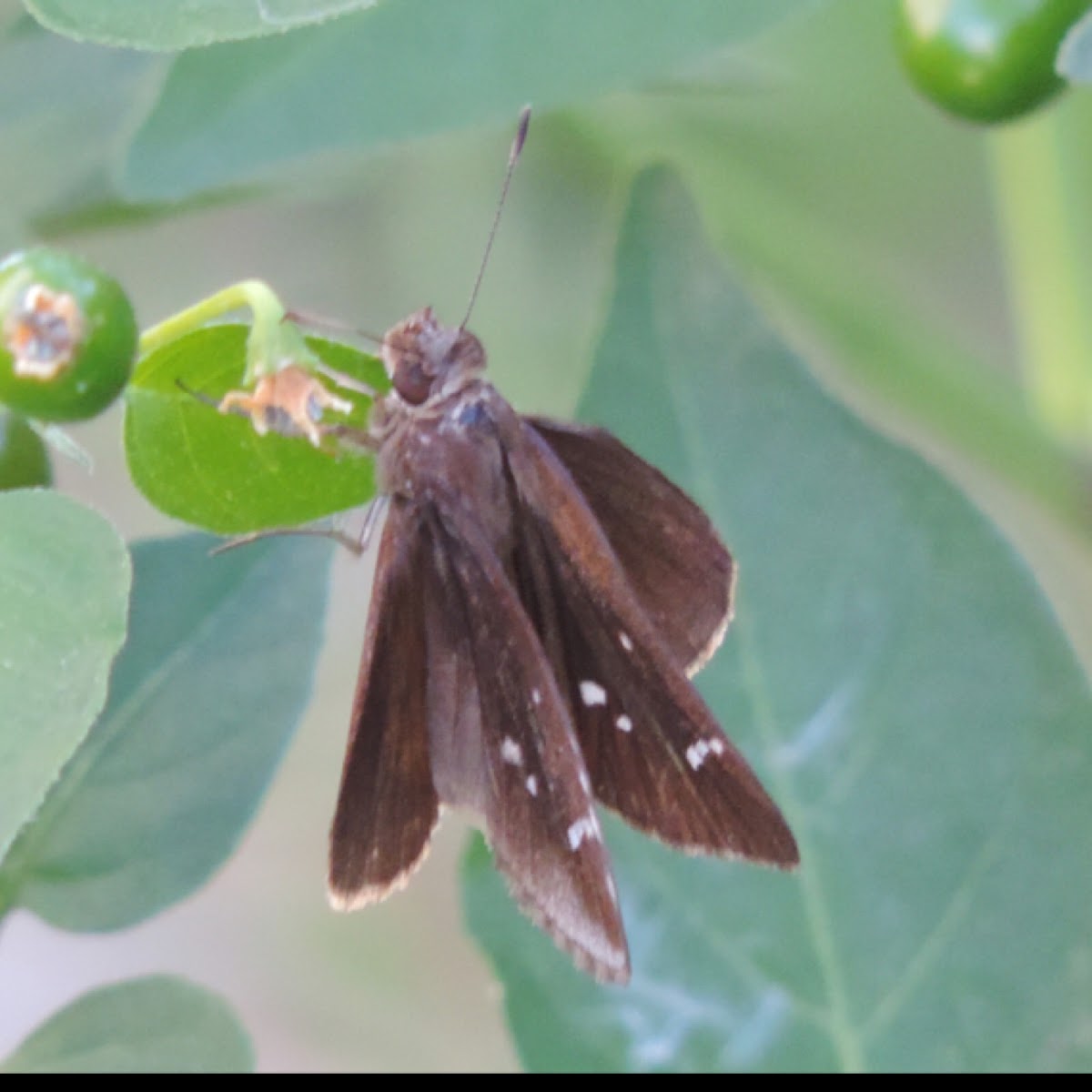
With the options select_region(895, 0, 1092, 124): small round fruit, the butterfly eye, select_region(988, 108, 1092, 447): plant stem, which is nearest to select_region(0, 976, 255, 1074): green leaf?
the butterfly eye

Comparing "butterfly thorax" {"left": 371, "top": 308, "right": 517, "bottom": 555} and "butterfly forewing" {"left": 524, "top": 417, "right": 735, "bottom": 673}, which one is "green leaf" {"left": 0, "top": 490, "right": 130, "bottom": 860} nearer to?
"butterfly thorax" {"left": 371, "top": 308, "right": 517, "bottom": 555}

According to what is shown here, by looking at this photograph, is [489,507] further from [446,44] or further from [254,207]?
[254,207]

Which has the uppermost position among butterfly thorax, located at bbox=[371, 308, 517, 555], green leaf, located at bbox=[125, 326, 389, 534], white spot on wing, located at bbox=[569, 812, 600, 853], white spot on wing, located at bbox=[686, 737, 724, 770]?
green leaf, located at bbox=[125, 326, 389, 534]

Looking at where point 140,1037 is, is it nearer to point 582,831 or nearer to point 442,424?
point 582,831

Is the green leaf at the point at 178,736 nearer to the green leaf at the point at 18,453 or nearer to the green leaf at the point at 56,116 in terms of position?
the green leaf at the point at 18,453

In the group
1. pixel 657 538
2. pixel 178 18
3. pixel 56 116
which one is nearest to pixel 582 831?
pixel 657 538

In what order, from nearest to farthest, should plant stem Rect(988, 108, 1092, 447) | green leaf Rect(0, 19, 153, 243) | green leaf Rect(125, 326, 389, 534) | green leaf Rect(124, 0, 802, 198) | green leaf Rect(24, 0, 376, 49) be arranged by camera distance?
green leaf Rect(24, 0, 376, 49) < green leaf Rect(125, 326, 389, 534) < green leaf Rect(124, 0, 802, 198) < green leaf Rect(0, 19, 153, 243) < plant stem Rect(988, 108, 1092, 447)
